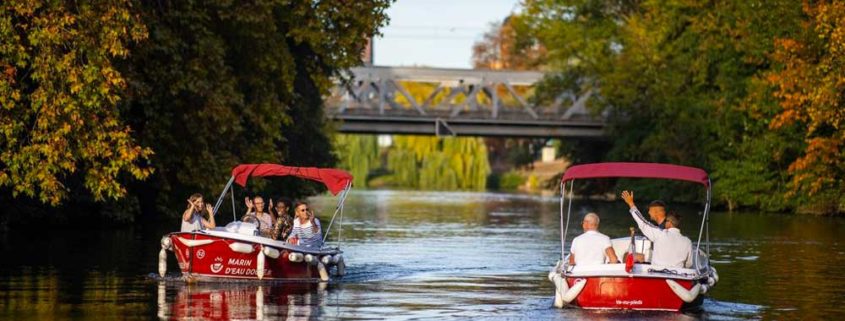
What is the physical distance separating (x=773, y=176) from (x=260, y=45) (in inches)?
1142

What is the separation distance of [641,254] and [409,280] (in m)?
6.37

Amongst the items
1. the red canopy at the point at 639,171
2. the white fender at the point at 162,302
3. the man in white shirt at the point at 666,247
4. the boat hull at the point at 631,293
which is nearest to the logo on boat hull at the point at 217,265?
the white fender at the point at 162,302

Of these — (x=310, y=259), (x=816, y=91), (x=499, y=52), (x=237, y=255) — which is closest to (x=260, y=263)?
(x=237, y=255)

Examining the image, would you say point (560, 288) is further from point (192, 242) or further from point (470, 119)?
point (470, 119)

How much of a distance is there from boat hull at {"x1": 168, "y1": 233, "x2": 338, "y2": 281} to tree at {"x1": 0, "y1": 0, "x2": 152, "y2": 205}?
26.4 ft

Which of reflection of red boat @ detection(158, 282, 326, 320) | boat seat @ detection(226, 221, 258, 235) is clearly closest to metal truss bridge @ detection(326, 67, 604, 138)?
boat seat @ detection(226, 221, 258, 235)

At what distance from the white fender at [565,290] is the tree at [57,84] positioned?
14030mm

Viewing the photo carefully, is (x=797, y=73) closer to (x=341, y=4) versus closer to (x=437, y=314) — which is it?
Answer: (x=341, y=4)

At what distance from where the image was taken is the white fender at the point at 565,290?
2327cm

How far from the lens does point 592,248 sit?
926 inches

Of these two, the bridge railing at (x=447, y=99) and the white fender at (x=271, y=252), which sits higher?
the bridge railing at (x=447, y=99)

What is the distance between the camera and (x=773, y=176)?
227 feet

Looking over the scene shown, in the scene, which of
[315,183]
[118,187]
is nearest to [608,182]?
[315,183]

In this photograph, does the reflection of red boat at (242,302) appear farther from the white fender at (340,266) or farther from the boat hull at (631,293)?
the boat hull at (631,293)
